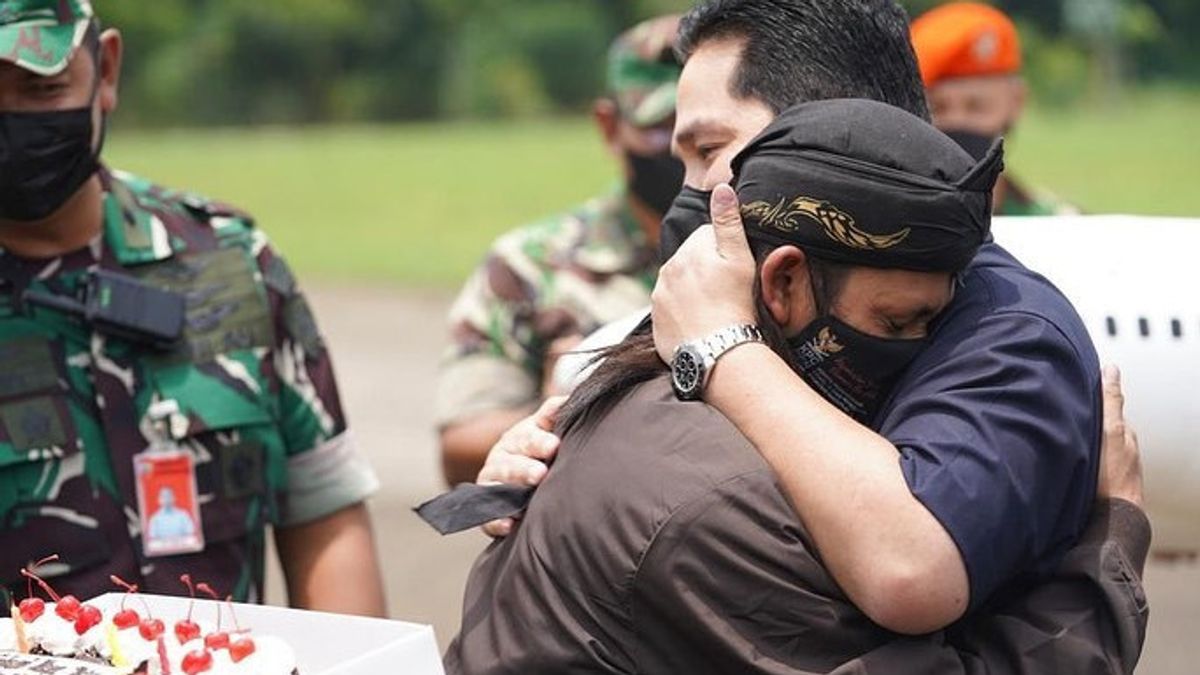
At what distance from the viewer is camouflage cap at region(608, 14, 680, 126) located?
17.2 feet

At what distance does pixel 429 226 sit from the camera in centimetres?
2098

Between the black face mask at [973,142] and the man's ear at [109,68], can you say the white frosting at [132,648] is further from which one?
the black face mask at [973,142]

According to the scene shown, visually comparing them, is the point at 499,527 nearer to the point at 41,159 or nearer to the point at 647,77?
the point at 41,159

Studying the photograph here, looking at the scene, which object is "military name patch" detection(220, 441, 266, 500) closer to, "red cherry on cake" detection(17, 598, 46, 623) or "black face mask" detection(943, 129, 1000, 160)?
"red cherry on cake" detection(17, 598, 46, 623)

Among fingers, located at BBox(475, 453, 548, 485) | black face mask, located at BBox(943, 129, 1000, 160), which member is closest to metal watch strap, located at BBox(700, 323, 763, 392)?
fingers, located at BBox(475, 453, 548, 485)

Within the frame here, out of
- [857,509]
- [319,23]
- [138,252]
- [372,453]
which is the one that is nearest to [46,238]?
[138,252]

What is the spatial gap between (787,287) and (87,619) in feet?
3.04

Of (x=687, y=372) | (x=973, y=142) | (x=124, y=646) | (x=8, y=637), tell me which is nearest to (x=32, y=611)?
(x=8, y=637)

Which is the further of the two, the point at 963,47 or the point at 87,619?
the point at 963,47

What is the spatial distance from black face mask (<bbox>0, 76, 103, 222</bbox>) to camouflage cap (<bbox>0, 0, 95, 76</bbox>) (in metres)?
0.10

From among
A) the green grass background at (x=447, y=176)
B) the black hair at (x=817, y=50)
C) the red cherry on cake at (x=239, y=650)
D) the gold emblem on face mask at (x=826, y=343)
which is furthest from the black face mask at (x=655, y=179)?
the green grass background at (x=447, y=176)

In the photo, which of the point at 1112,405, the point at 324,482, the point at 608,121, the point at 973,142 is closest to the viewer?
the point at 1112,405

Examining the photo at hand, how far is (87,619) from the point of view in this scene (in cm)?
245

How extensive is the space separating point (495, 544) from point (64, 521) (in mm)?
1193
